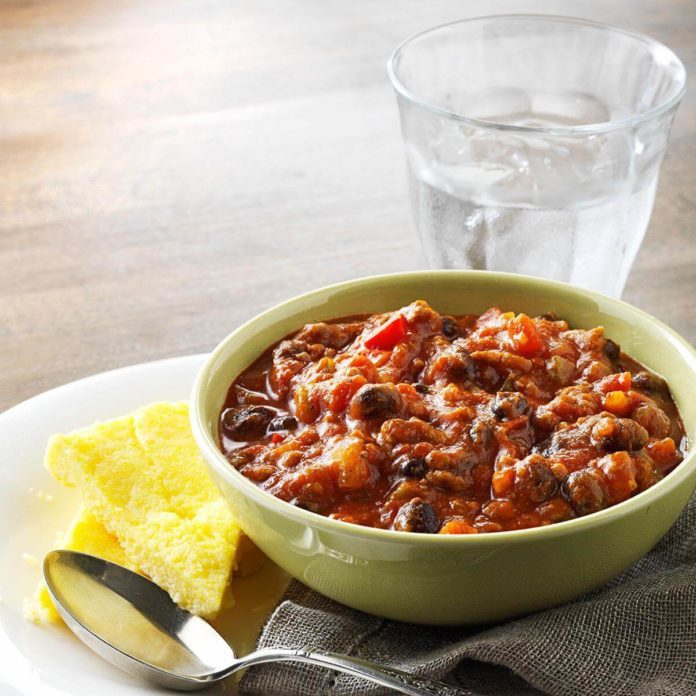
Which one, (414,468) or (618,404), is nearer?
(414,468)

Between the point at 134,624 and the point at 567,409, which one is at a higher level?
the point at 567,409

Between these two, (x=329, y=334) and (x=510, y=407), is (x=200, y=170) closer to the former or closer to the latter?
(x=329, y=334)

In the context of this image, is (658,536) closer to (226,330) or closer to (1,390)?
(226,330)

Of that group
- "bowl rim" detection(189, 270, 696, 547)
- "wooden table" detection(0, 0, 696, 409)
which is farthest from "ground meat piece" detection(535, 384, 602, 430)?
"wooden table" detection(0, 0, 696, 409)

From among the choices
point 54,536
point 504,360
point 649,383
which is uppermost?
point 504,360

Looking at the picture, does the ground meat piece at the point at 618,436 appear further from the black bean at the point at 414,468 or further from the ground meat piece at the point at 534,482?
the black bean at the point at 414,468

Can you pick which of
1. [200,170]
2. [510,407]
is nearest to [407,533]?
[510,407]
